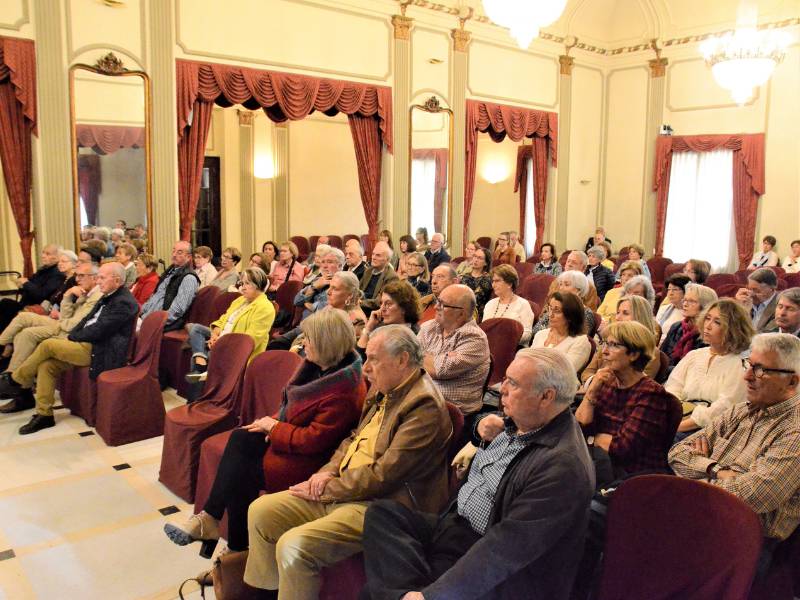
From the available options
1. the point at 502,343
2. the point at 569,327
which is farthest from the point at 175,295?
the point at 569,327

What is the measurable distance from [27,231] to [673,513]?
6489 millimetres

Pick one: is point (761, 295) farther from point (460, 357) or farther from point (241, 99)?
point (241, 99)

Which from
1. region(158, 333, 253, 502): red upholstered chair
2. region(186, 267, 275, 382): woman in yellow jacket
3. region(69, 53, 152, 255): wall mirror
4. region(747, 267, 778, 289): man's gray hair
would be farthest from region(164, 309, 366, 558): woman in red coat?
region(69, 53, 152, 255): wall mirror

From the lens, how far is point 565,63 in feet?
35.8

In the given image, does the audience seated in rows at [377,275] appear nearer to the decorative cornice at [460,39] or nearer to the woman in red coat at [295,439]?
the woman in red coat at [295,439]

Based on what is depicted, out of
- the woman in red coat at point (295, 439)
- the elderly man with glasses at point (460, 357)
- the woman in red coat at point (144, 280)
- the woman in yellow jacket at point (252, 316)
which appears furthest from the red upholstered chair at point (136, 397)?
the elderly man with glasses at point (460, 357)

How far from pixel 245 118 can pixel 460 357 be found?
9.17 metres

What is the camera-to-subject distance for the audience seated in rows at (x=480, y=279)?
5770mm

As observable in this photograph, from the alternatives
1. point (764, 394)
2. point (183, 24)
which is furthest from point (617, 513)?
point (183, 24)

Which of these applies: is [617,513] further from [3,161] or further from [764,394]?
[3,161]

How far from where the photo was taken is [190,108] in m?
7.30

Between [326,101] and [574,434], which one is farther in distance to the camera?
[326,101]

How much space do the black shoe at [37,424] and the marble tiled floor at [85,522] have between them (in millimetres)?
51

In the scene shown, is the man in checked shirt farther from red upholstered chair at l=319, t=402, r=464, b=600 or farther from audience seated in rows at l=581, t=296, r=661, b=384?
red upholstered chair at l=319, t=402, r=464, b=600
